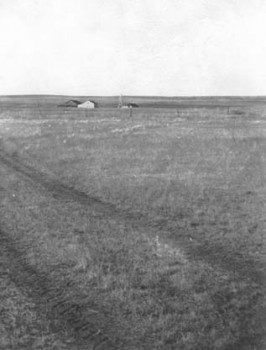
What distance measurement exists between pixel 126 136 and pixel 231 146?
11.0 metres

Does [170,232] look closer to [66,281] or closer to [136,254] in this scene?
[136,254]

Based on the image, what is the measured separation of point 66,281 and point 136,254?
219 cm

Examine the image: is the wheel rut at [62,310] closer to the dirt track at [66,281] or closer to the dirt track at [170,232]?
the dirt track at [66,281]

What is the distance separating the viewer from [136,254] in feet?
38.6

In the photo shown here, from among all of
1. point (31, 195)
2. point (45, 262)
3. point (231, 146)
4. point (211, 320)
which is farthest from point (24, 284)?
point (231, 146)

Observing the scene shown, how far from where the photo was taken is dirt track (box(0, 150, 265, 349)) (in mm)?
7898

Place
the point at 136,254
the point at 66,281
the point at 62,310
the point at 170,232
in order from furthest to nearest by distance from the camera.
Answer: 1. the point at 170,232
2. the point at 136,254
3. the point at 66,281
4. the point at 62,310

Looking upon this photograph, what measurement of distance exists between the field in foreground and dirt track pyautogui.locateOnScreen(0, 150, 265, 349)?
2 centimetres

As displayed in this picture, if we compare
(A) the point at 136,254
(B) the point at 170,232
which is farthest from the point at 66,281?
(B) the point at 170,232

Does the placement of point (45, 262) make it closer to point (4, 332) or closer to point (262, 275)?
point (4, 332)

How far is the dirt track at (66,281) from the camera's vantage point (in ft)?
25.9

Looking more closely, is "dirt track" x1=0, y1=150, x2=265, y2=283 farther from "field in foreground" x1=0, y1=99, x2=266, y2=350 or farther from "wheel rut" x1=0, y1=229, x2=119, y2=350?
"wheel rut" x1=0, y1=229, x2=119, y2=350

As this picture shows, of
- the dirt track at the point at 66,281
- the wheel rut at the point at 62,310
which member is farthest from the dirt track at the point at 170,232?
the wheel rut at the point at 62,310

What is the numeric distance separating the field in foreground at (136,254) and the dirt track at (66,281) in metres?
0.02
